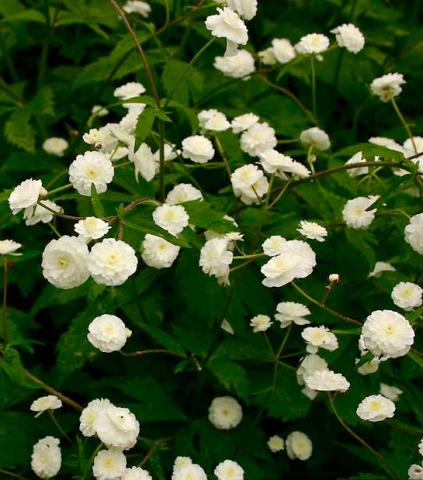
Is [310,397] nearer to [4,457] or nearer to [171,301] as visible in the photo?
[171,301]

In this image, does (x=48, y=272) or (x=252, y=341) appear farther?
(x=252, y=341)

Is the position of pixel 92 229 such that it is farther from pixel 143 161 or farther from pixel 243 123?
pixel 243 123

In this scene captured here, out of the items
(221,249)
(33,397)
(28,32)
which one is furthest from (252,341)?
(28,32)

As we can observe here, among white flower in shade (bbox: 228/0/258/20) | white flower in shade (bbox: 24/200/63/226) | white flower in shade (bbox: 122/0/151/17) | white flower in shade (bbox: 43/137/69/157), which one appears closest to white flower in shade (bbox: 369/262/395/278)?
white flower in shade (bbox: 228/0/258/20)

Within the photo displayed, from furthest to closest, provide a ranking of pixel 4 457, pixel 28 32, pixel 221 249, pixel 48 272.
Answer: pixel 28 32 < pixel 4 457 < pixel 221 249 < pixel 48 272

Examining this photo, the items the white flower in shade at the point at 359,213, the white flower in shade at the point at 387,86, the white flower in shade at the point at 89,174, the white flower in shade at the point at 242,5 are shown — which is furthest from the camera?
the white flower in shade at the point at 387,86

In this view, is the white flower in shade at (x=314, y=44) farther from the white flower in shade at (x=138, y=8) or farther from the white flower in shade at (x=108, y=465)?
the white flower in shade at (x=108, y=465)

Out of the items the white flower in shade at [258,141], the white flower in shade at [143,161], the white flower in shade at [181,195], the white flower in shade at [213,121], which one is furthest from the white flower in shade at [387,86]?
the white flower in shade at [143,161]

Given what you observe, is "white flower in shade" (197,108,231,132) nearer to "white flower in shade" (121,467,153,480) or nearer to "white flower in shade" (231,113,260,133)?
"white flower in shade" (231,113,260,133)
